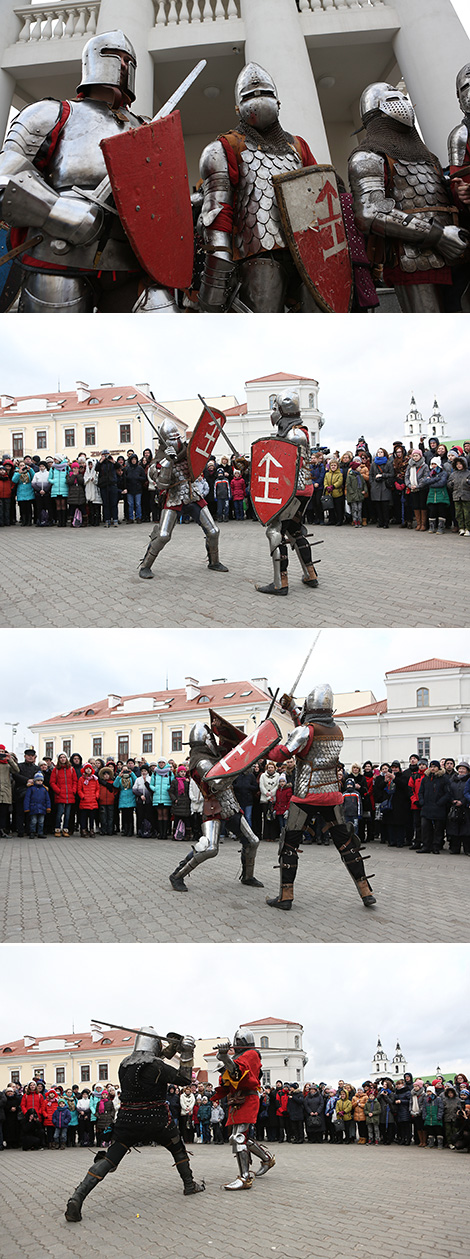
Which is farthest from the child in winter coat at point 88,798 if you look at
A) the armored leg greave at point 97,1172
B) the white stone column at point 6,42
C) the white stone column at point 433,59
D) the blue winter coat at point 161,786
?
the white stone column at point 6,42

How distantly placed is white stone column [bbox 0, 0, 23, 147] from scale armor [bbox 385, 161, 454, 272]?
418 inches

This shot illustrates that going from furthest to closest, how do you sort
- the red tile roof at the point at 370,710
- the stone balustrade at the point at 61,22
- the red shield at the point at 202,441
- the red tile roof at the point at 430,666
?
the stone balustrade at the point at 61,22 < the red tile roof at the point at 370,710 < the red tile roof at the point at 430,666 < the red shield at the point at 202,441

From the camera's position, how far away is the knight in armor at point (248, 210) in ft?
22.0

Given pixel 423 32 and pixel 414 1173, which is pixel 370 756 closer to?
pixel 414 1173

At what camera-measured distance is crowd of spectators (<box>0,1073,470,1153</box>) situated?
897 centimetres

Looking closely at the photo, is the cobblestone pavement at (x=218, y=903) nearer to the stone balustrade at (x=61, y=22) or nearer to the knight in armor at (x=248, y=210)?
the knight in armor at (x=248, y=210)

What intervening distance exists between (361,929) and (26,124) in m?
5.37

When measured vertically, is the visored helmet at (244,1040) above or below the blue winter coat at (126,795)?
below

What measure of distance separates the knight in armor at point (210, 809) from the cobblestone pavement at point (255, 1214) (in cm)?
178

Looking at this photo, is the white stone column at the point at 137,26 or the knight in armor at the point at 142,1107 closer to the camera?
the knight in armor at the point at 142,1107

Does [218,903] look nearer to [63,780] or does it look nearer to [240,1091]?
[240,1091]

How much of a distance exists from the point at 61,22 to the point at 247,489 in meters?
13.2

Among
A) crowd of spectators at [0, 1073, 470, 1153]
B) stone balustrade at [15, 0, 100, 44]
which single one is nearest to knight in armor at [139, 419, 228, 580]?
crowd of spectators at [0, 1073, 470, 1153]

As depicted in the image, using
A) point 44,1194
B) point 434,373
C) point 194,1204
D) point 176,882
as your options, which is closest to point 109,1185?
point 44,1194
